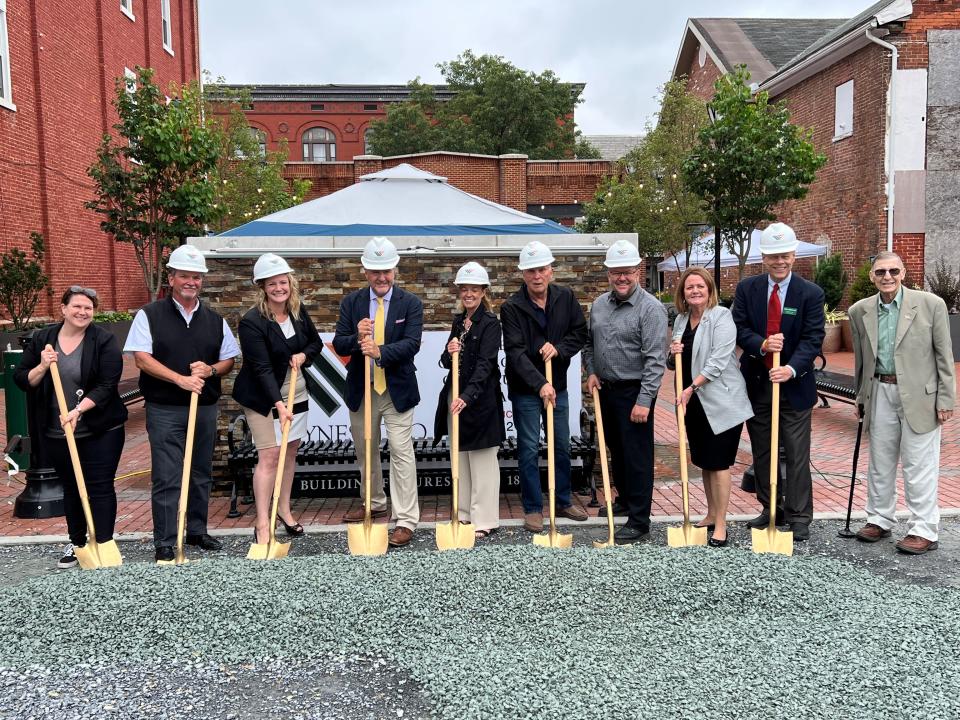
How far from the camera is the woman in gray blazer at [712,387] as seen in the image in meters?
5.43

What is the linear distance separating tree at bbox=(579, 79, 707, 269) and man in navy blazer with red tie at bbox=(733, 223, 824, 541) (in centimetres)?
1502

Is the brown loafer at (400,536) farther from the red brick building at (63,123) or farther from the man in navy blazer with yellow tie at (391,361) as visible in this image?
the red brick building at (63,123)

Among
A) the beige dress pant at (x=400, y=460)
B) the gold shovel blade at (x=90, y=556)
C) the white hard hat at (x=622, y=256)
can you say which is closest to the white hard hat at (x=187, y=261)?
the beige dress pant at (x=400, y=460)

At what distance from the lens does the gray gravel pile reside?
135 inches

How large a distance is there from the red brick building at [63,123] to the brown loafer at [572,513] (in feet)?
45.4

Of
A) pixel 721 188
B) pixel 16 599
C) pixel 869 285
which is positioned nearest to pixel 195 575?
pixel 16 599

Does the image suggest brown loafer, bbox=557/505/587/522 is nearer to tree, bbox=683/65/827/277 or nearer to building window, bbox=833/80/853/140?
tree, bbox=683/65/827/277

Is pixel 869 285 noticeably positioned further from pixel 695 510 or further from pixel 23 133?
pixel 23 133

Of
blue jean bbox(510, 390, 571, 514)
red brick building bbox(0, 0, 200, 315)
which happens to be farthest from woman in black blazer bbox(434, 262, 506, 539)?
red brick building bbox(0, 0, 200, 315)

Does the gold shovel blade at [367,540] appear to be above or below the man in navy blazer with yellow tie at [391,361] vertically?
below

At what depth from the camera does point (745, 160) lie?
1431 cm

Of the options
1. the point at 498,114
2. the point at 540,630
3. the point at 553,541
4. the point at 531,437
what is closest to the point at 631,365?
the point at 531,437

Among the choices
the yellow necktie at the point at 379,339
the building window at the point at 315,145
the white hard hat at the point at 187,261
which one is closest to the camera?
the white hard hat at the point at 187,261

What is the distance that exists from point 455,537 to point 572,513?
4.05 feet
